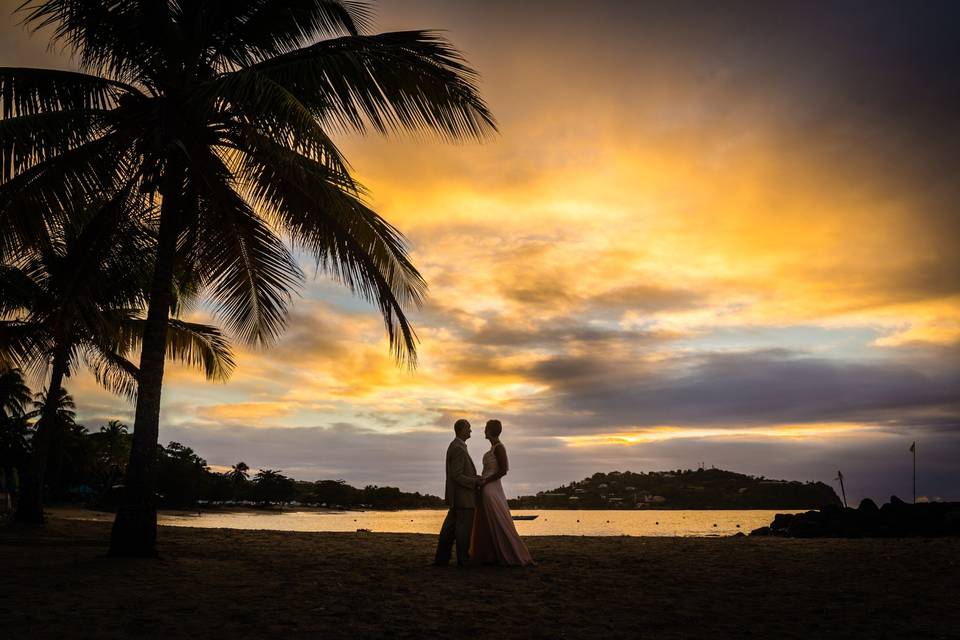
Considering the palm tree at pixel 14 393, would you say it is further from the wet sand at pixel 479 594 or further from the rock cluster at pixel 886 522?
the rock cluster at pixel 886 522

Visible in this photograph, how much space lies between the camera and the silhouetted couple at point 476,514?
9961 millimetres

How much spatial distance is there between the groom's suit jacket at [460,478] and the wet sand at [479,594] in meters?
0.97

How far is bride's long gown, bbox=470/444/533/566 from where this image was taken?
9.98 meters

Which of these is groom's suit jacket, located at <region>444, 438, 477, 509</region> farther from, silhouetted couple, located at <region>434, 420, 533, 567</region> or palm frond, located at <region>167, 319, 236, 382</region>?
palm frond, located at <region>167, 319, 236, 382</region>

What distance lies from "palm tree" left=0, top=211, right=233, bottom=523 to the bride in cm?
711

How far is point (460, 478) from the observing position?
32.6 feet

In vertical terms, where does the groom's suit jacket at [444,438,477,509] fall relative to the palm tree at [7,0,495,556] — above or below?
below

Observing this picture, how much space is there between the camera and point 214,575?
8.62 meters

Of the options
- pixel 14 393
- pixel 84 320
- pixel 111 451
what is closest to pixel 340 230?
pixel 84 320

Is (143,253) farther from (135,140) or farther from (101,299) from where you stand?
(101,299)

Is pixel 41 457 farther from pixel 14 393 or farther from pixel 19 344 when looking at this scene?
pixel 14 393

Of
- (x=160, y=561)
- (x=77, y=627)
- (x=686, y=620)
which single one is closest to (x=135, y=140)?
(x=160, y=561)

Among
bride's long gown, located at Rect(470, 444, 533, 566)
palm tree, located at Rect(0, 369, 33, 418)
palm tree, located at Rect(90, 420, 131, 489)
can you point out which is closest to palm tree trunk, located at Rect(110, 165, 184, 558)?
bride's long gown, located at Rect(470, 444, 533, 566)

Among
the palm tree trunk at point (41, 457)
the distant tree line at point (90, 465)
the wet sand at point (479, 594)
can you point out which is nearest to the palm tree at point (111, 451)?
the distant tree line at point (90, 465)
